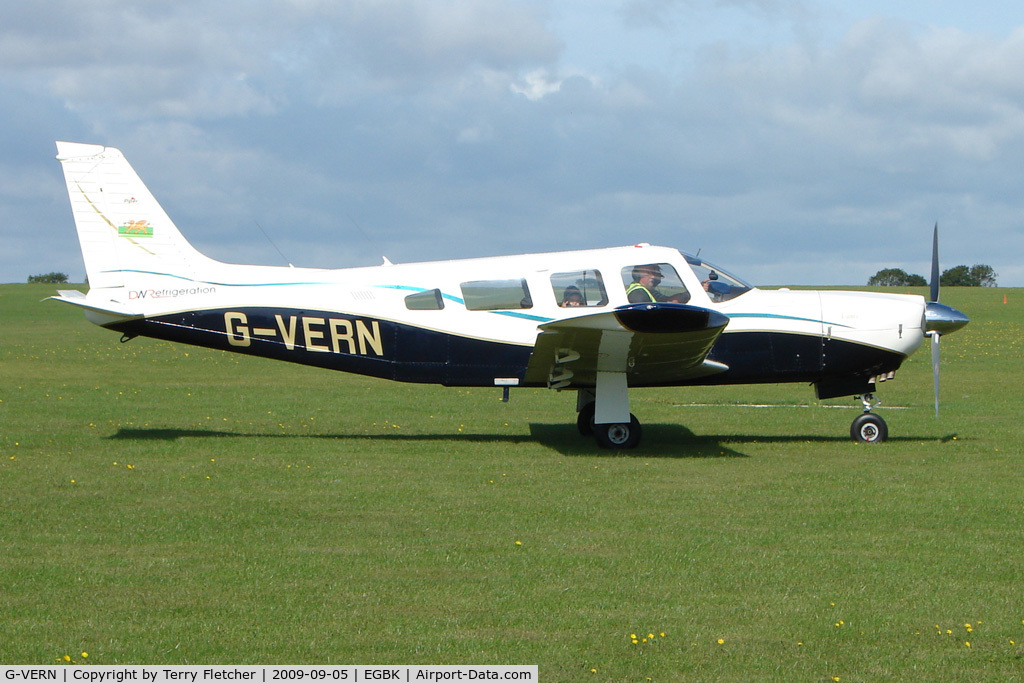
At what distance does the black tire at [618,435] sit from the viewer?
12406 millimetres

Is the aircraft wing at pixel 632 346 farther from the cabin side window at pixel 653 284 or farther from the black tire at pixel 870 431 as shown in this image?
the black tire at pixel 870 431

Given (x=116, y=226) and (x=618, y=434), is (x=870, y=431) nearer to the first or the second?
(x=618, y=434)

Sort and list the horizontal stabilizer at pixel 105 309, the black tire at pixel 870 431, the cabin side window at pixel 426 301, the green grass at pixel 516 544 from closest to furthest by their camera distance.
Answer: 1. the green grass at pixel 516 544
2. the horizontal stabilizer at pixel 105 309
3. the cabin side window at pixel 426 301
4. the black tire at pixel 870 431

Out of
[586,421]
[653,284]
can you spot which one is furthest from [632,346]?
[586,421]

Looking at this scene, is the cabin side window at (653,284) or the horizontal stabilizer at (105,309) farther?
the horizontal stabilizer at (105,309)

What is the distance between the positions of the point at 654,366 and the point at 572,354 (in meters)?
1.20

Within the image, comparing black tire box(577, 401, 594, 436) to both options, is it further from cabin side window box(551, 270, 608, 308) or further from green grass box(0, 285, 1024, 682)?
cabin side window box(551, 270, 608, 308)

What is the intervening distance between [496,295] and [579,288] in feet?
3.50

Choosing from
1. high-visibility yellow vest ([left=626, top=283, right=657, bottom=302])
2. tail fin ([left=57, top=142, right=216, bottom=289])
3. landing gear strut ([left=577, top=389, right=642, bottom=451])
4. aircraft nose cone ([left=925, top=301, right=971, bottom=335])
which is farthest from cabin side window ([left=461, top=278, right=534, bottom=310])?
aircraft nose cone ([left=925, top=301, right=971, bottom=335])

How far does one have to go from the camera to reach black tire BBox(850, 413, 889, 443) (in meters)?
12.9

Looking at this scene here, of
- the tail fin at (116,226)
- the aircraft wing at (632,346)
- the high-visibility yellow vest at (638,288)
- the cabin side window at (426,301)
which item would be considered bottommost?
the aircraft wing at (632,346)

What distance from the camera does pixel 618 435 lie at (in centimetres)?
1243

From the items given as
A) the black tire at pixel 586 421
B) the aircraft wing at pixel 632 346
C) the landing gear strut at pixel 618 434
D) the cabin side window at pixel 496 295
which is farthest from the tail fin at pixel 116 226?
the landing gear strut at pixel 618 434

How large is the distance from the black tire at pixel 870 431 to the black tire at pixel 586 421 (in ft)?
11.2
